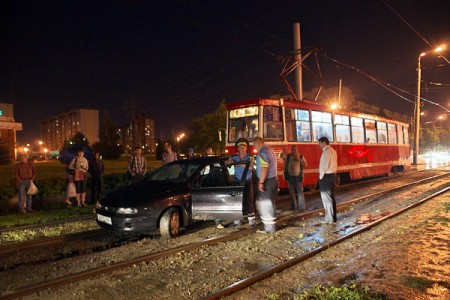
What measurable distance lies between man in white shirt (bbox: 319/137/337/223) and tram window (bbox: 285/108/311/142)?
462 centimetres

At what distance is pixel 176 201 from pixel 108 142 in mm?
46138

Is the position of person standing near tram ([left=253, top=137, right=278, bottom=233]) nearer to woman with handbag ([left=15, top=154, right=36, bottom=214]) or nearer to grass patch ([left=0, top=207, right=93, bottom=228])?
grass patch ([left=0, top=207, right=93, bottom=228])

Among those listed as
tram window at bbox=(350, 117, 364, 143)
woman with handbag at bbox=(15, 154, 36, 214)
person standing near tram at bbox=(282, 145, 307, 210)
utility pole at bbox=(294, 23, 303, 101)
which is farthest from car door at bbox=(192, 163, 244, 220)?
utility pole at bbox=(294, 23, 303, 101)

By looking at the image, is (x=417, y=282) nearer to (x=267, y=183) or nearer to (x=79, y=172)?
(x=267, y=183)

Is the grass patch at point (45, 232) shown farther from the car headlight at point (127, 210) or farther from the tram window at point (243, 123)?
the tram window at point (243, 123)

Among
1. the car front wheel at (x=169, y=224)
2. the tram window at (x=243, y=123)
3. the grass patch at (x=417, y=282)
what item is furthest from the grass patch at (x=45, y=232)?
the grass patch at (x=417, y=282)

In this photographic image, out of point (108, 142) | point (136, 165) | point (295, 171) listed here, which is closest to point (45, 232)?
point (136, 165)

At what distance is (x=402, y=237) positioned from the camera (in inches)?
275

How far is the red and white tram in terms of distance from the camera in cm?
1250

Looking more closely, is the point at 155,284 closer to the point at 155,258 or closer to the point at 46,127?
the point at 155,258

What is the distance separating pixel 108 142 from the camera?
51.0 m

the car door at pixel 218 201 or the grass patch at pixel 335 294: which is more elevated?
the car door at pixel 218 201

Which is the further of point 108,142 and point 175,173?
point 108,142

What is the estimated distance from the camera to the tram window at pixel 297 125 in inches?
506
